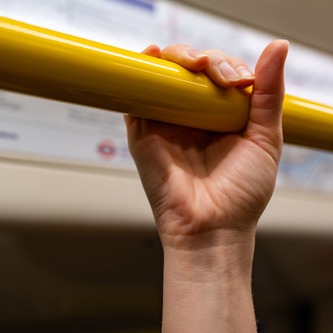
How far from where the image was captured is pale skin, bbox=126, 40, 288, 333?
59cm

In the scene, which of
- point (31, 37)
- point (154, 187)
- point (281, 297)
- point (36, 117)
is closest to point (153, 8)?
point (36, 117)

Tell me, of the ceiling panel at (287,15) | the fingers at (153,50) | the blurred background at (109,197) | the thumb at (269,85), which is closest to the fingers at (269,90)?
the thumb at (269,85)

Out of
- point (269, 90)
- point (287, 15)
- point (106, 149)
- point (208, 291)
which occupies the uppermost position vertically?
point (287, 15)

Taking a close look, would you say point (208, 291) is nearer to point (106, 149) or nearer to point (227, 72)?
point (227, 72)

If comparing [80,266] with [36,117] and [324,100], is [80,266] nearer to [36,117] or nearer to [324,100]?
[36,117]

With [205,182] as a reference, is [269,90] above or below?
above

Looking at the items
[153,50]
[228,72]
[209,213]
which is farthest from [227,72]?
[209,213]

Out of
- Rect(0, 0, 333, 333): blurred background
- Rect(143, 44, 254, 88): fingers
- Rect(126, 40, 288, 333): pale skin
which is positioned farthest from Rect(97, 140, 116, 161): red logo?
Rect(143, 44, 254, 88): fingers

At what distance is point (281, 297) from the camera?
1284mm

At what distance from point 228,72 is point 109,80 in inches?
6.7

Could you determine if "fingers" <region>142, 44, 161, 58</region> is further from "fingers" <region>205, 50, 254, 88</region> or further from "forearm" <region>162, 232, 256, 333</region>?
"forearm" <region>162, 232, 256, 333</region>

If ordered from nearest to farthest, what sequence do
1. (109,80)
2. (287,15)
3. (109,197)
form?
(109,80) < (109,197) < (287,15)

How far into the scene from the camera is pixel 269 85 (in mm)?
545

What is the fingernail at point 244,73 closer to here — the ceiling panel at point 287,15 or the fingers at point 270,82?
the fingers at point 270,82
